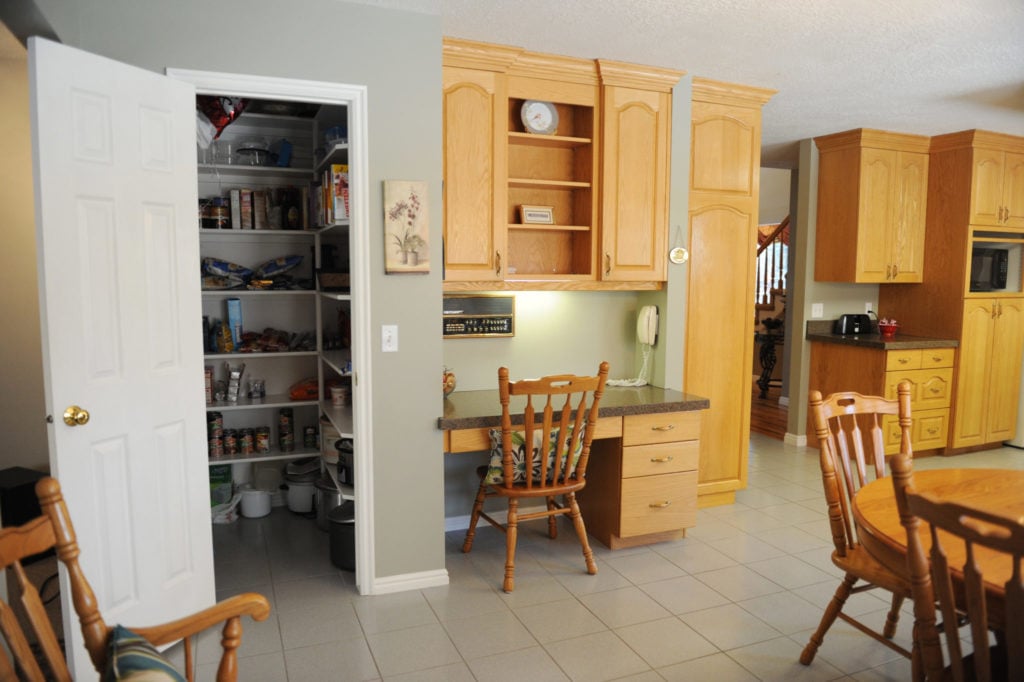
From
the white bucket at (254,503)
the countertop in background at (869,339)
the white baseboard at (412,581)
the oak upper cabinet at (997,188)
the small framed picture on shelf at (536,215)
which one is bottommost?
the white baseboard at (412,581)

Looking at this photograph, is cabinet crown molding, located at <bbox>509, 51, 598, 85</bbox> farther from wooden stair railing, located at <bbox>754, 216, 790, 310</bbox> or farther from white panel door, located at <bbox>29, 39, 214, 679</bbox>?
wooden stair railing, located at <bbox>754, 216, 790, 310</bbox>

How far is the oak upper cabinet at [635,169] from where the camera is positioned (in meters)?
3.48

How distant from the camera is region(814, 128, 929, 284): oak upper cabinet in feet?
16.5

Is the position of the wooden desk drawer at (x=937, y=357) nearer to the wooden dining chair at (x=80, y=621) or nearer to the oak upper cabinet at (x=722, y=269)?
the oak upper cabinet at (x=722, y=269)

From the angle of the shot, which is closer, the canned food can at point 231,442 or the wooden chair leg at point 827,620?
the wooden chair leg at point 827,620

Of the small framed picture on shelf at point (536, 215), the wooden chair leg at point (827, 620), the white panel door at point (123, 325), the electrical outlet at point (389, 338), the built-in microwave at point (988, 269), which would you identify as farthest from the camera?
the built-in microwave at point (988, 269)

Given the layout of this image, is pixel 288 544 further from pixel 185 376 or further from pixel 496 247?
pixel 496 247

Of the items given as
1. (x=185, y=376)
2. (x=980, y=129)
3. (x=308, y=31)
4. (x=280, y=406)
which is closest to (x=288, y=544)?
(x=280, y=406)

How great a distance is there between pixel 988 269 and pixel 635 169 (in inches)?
145

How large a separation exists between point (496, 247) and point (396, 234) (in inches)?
A: 23.3

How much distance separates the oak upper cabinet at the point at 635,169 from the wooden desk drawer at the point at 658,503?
107 centimetres

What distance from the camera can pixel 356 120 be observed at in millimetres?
2744

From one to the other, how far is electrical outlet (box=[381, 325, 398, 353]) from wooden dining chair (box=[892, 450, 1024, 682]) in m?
1.95

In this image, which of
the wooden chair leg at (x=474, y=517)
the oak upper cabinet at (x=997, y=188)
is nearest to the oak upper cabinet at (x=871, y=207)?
the oak upper cabinet at (x=997, y=188)
